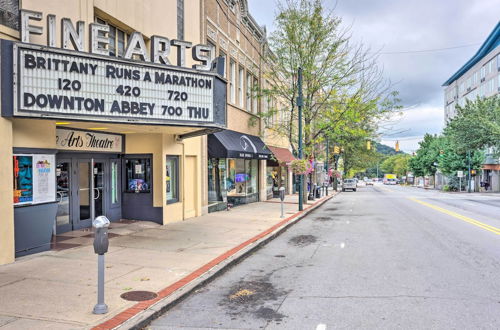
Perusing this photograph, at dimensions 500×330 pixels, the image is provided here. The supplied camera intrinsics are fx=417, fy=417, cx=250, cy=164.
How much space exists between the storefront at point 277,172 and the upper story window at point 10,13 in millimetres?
18545

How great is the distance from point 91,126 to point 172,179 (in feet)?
14.4

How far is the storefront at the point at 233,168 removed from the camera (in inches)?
687

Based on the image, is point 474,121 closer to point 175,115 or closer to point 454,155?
point 454,155

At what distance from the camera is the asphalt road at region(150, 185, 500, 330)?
544 centimetres

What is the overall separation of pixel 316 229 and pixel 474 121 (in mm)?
32794

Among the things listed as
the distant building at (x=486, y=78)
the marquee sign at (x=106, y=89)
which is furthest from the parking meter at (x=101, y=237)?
the distant building at (x=486, y=78)

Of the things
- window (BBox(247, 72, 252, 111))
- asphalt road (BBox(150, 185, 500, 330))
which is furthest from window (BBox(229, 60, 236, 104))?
asphalt road (BBox(150, 185, 500, 330))

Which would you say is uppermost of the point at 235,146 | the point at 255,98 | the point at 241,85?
the point at 241,85

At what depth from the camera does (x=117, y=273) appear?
747 centimetres

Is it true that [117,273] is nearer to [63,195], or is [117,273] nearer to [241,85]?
[63,195]

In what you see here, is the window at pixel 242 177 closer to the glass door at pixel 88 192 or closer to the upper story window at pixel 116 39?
the glass door at pixel 88 192

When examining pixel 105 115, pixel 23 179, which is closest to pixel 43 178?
pixel 23 179

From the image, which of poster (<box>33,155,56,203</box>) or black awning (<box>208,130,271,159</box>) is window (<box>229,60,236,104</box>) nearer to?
black awning (<box>208,130,271,159</box>)

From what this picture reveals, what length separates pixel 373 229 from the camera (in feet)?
47.3
